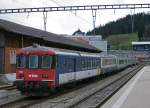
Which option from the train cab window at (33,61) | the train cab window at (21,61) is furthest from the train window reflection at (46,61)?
the train cab window at (21,61)

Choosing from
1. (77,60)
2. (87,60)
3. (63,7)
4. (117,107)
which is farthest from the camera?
(63,7)

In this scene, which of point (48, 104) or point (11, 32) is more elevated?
point (11, 32)

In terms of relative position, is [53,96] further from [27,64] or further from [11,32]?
[11,32]

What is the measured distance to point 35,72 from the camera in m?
22.2

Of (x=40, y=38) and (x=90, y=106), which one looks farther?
(x=40, y=38)

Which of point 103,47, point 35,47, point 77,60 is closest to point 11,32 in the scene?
point 77,60

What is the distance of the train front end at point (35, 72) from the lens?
21.8m

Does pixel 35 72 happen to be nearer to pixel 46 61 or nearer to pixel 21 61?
pixel 46 61

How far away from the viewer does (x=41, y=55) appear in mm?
22484

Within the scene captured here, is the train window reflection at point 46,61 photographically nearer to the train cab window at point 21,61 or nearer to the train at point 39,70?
the train at point 39,70

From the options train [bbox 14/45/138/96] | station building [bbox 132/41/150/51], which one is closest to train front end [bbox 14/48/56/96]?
train [bbox 14/45/138/96]

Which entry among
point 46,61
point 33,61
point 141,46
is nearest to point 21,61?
point 33,61

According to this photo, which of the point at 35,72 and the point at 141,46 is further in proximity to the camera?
the point at 141,46

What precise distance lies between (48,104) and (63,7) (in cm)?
2371
